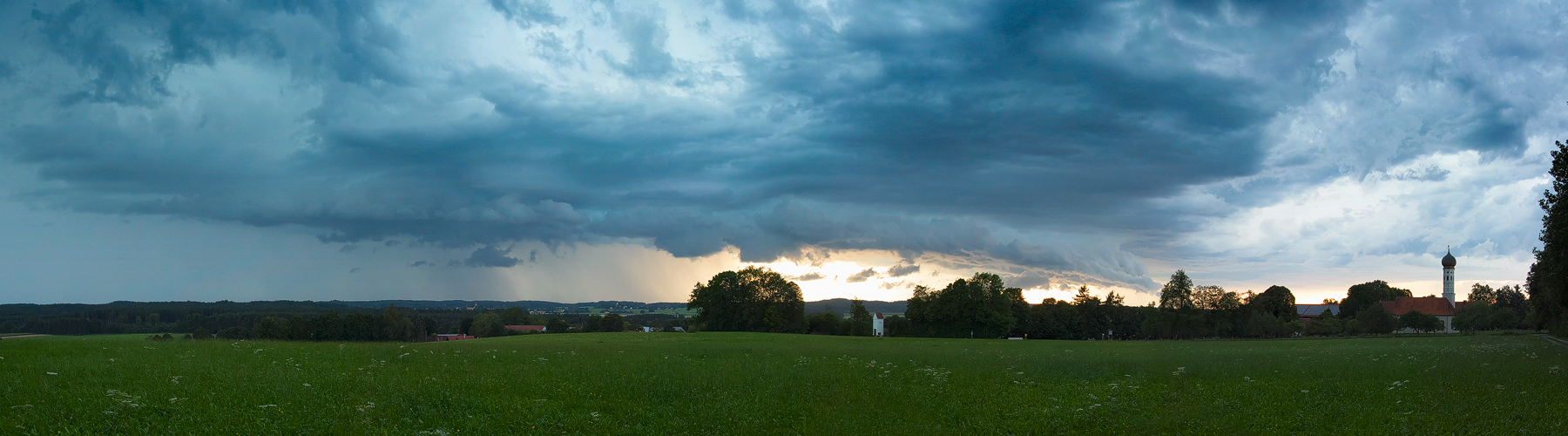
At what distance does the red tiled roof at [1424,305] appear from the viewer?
463 ft

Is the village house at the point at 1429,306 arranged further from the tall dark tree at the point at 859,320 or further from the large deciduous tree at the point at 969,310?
the tall dark tree at the point at 859,320

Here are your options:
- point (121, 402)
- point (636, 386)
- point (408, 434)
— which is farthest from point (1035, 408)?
point (121, 402)

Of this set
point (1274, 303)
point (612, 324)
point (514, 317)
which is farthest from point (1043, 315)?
point (514, 317)

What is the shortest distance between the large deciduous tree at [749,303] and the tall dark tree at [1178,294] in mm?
56407

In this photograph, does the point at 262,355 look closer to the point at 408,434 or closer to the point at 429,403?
the point at 429,403

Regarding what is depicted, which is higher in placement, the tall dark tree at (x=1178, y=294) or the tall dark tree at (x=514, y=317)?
the tall dark tree at (x=1178, y=294)

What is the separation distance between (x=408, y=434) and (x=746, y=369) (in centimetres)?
1168

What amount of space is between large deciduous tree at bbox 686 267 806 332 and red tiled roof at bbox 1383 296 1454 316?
119 meters

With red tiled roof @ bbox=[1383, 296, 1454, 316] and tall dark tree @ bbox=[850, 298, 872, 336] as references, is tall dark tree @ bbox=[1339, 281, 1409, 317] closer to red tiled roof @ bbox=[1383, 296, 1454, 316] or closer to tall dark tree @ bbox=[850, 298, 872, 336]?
red tiled roof @ bbox=[1383, 296, 1454, 316]

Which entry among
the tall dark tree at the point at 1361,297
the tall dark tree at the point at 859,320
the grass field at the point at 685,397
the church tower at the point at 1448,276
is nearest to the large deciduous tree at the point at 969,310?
the tall dark tree at the point at 859,320

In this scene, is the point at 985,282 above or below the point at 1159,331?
above

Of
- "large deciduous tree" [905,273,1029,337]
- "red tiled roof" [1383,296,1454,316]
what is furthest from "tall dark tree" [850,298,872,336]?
"red tiled roof" [1383,296,1454,316]

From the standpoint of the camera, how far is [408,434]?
13156 mm

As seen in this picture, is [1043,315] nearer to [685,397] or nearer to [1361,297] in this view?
[1361,297]
